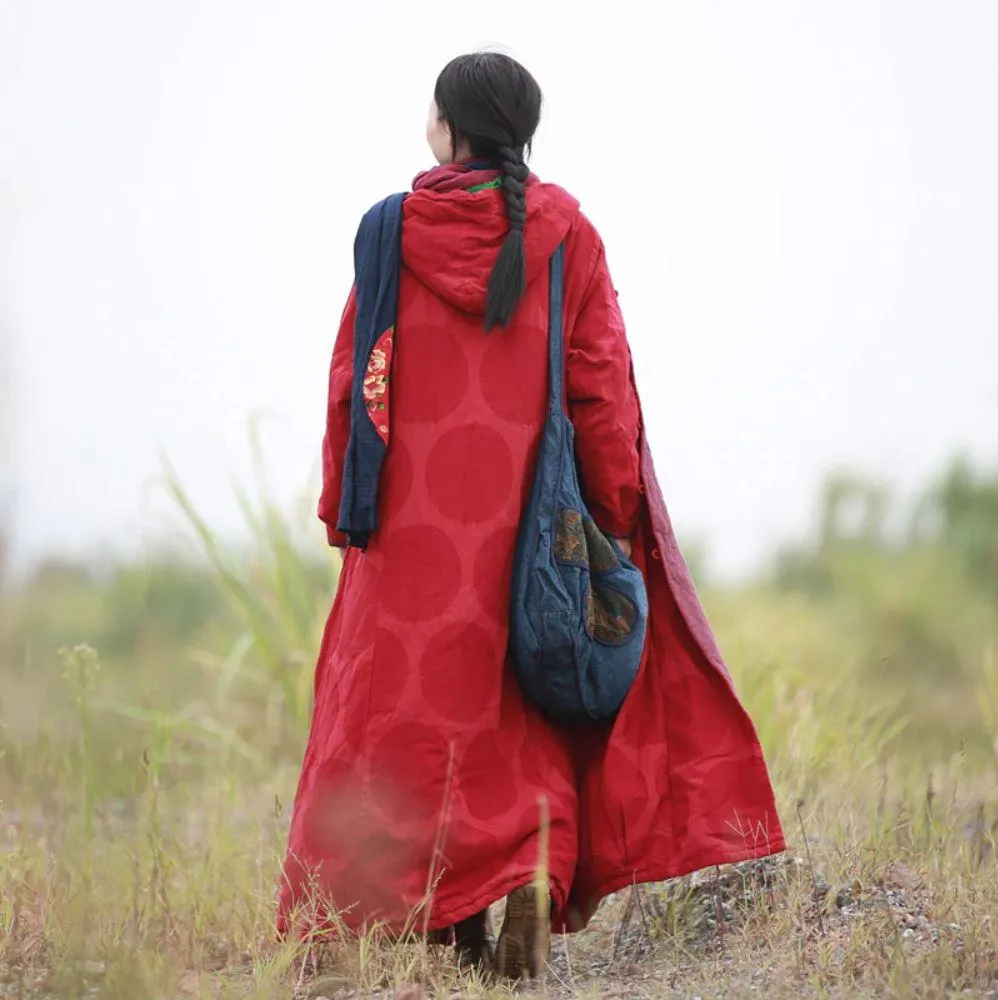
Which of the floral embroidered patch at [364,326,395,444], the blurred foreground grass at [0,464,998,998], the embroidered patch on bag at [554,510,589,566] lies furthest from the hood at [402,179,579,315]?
the blurred foreground grass at [0,464,998,998]

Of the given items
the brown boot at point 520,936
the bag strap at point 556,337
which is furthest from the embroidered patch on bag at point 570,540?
the brown boot at point 520,936

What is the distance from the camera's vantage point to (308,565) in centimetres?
535

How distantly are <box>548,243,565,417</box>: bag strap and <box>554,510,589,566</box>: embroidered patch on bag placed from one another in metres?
0.19

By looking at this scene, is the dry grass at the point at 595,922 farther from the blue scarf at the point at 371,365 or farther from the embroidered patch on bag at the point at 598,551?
the embroidered patch on bag at the point at 598,551

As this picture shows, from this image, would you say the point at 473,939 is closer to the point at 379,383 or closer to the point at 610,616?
the point at 610,616

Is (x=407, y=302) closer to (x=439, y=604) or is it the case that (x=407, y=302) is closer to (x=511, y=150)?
(x=511, y=150)

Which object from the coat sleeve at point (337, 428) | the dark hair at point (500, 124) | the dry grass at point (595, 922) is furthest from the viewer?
the coat sleeve at point (337, 428)

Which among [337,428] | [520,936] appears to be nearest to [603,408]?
[337,428]

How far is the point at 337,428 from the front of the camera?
272cm

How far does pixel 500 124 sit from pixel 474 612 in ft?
2.76

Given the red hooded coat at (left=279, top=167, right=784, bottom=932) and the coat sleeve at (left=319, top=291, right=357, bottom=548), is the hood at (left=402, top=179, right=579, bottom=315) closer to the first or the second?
the red hooded coat at (left=279, top=167, right=784, bottom=932)

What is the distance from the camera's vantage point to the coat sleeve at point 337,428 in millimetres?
2713

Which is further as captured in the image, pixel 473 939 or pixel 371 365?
pixel 473 939

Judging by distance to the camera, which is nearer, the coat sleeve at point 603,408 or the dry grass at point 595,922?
the dry grass at point 595,922
